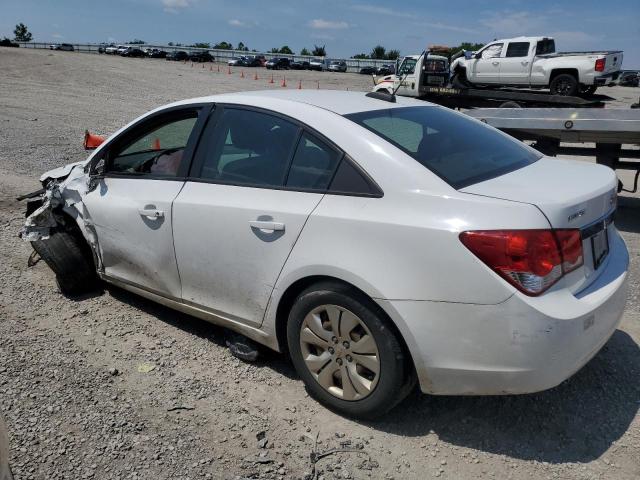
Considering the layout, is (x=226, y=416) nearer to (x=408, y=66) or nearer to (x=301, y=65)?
(x=408, y=66)

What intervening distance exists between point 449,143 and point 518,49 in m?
17.5

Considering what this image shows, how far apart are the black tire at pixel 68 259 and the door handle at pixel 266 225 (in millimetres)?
2090

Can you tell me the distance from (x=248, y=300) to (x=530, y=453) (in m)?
1.67

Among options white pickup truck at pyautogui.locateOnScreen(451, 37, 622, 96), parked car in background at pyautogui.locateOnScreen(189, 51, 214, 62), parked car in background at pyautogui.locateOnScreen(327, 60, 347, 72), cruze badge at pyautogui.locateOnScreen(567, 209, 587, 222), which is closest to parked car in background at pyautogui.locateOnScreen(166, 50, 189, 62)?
parked car in background at pyautogui.locateOnScreen(189, 51, 214, 62)

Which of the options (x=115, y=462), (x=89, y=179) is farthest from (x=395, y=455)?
(x=89, y=179)

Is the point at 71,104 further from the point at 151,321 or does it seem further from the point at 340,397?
the point at 340,397

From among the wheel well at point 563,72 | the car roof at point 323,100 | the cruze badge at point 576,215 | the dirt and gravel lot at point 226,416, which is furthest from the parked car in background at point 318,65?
the cruze badge at point 576,215

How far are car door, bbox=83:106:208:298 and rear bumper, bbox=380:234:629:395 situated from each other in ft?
5.55

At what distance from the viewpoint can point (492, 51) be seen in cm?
1919

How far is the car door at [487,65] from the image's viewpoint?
1897cm

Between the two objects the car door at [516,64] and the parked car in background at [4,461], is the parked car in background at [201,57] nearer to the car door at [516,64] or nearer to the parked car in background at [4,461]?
the car door at [516,64]

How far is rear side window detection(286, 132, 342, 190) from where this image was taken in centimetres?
292

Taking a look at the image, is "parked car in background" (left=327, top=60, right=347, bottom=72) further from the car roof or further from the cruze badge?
the cruze badge

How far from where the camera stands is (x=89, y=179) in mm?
4227
